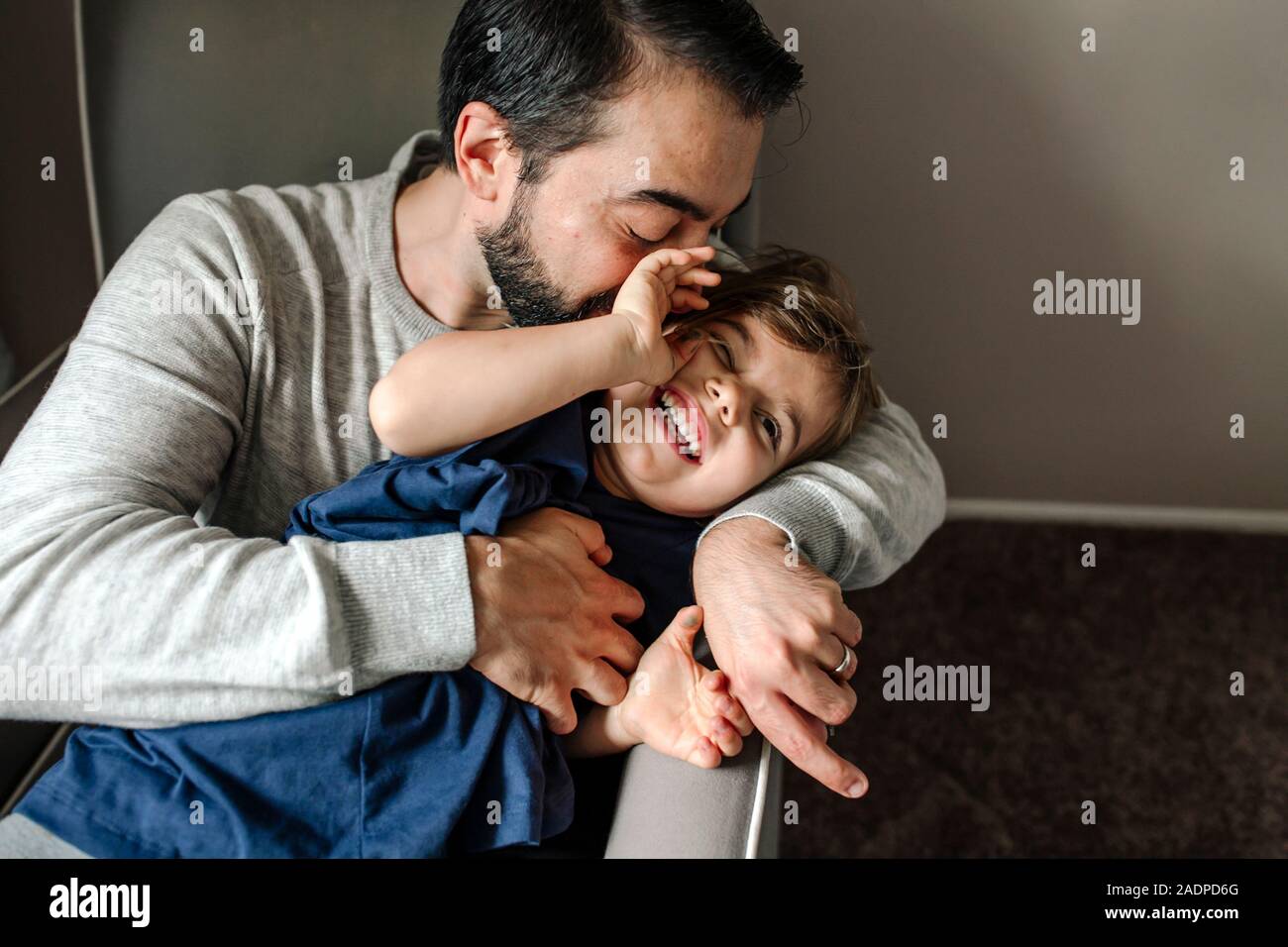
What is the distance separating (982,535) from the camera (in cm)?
239

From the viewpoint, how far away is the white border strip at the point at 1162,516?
7.72ft

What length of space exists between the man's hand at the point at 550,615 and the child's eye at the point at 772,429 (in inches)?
9.4

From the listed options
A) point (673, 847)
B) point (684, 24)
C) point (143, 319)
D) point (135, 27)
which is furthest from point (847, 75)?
point (673, 847)

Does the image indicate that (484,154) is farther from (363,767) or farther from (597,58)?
(363,767)

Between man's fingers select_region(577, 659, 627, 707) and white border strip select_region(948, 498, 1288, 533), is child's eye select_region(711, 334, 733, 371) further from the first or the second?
white border strip select_region(948, 498, 1288, 533)

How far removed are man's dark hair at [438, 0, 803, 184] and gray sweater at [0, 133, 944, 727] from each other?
0.24m

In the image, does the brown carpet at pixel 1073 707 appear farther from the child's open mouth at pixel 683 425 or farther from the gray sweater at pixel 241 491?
the child's open mouth at pixel 683 425

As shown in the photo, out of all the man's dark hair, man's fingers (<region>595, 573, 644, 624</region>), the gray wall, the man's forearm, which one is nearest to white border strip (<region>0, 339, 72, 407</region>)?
the man's forearm

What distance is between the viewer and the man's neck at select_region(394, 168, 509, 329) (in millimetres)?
1396

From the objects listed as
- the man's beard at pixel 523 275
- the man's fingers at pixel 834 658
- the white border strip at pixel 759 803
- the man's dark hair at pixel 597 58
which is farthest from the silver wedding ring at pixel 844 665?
the man's dark hair at pixel 597 58

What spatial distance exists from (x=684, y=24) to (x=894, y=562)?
696 millimetres

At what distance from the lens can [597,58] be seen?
1.25 metres

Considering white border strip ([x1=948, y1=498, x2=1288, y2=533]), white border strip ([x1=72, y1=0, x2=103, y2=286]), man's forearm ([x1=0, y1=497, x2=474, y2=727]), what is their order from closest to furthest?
man's forearm ([x1=0, y1=497, x2=474, y2=727]) < white border strip ([x1=72, y1=0, x2=103, y2=286]) < white border strip ([x1=948, y1=498, x2=1288, y2=533])
